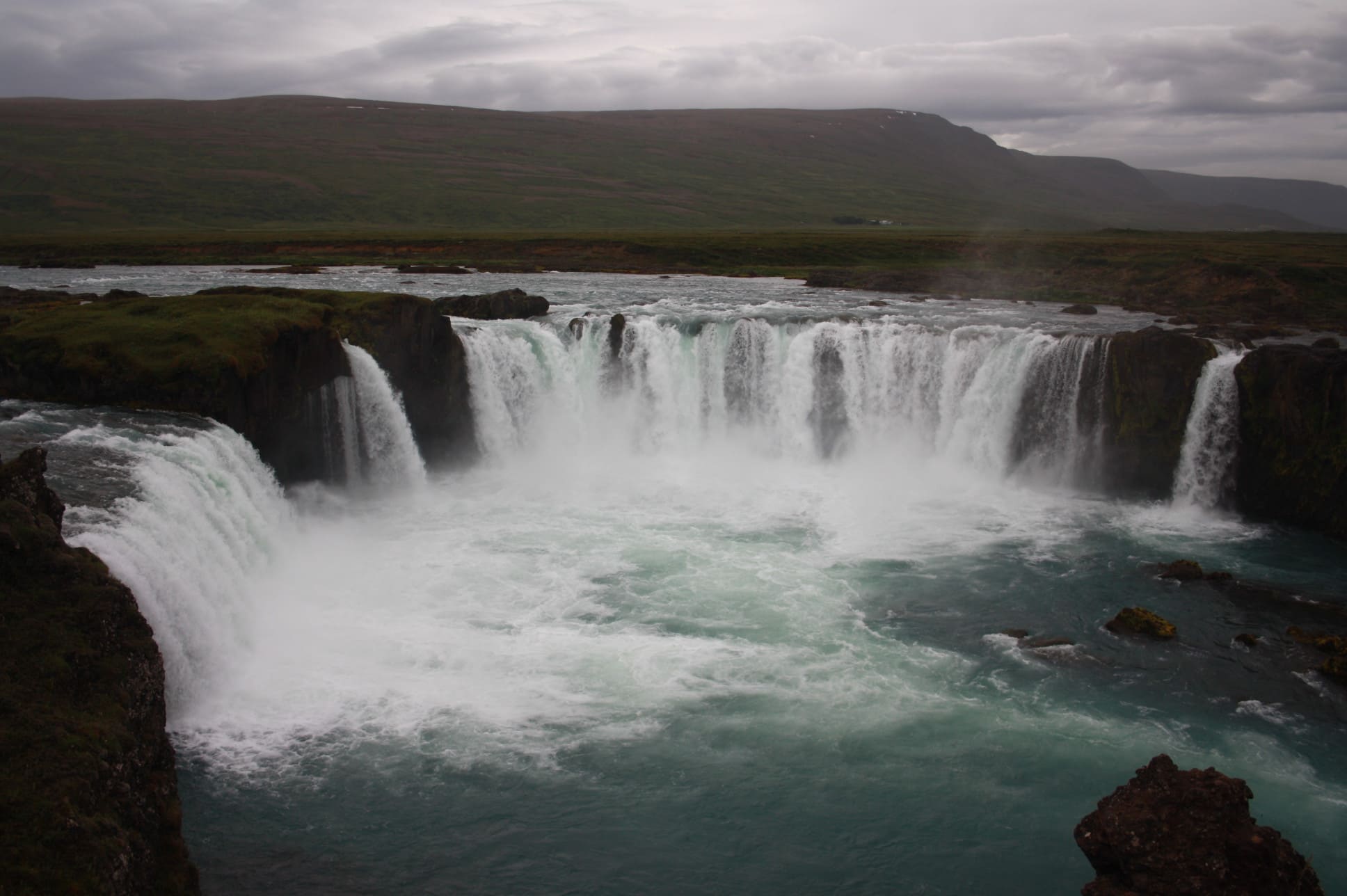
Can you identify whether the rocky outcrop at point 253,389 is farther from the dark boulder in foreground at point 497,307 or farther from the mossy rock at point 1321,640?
the mossy rock at point 1321,640

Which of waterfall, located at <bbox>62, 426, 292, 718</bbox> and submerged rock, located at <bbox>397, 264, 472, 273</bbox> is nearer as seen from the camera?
waterfall, located at <bbox>62, 426, 292, 718</bbox>

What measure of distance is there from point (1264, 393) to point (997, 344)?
7.92 m

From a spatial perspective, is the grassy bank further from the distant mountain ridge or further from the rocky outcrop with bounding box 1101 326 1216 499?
the distant mountain ridge

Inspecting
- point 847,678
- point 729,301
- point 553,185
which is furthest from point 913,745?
point 553,185

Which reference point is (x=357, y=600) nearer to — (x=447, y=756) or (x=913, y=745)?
(x=447, y=756)

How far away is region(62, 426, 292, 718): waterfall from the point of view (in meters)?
16.2

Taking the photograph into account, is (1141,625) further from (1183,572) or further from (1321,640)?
(1183,572)

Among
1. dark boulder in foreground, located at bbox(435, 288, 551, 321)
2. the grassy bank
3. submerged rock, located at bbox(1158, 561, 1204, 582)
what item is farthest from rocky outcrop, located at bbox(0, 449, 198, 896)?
the grassy bank

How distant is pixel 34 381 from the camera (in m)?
25.6

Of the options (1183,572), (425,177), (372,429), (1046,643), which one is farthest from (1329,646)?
(425,177)

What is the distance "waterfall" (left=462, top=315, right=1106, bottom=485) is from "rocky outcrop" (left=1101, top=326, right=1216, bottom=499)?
58.4 inches

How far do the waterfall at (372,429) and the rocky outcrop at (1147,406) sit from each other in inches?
848

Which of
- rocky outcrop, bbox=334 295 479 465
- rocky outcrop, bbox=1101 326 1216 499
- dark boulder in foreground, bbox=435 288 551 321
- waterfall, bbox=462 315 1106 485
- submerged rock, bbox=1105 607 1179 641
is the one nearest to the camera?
submerged rock, bbox=1105 607 1179 641

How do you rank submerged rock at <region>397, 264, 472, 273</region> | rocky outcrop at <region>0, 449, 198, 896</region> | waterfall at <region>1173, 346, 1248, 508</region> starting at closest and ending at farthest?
rocky outcrop at <region>0, 449, 198, 896</region>
waterfall at <region>1173, 346, 1248, 508</region>
submerged rock at <region>397, 264, 472, 273</region>
